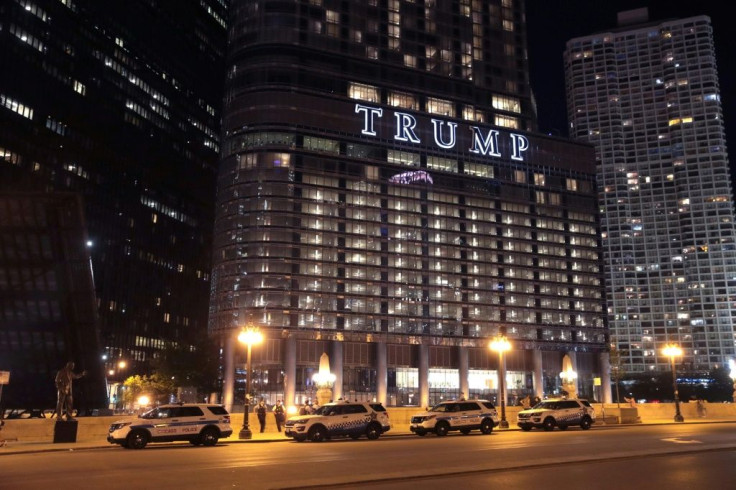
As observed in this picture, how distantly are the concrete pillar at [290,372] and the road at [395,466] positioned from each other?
224ft

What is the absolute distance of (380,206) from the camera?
106625 mm

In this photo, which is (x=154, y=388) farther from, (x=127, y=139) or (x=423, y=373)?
(x=127, y=139)

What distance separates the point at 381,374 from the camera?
10069 centimetres

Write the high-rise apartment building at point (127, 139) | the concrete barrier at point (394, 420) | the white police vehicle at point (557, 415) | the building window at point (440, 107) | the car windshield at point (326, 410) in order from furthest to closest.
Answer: the building window at point (440, 107)
the high-rise apartment building at point (127, 139)
the white police vehicle at point (557, 415)
the car windshield at point (326, 410)
the concrete barrier at point (394, 420)

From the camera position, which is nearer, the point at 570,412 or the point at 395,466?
the point at 395,466

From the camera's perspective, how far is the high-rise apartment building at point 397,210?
3880 inches

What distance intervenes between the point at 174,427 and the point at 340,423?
25.8 ft

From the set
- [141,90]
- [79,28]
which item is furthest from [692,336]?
[79,28]

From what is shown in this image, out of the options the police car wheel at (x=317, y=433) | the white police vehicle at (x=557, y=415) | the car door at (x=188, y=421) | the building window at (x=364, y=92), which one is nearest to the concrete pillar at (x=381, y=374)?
the building window at (x=364, y=92)

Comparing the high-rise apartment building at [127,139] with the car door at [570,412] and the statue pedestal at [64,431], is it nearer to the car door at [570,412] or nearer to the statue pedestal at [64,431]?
the statue pedestal at [64,431]

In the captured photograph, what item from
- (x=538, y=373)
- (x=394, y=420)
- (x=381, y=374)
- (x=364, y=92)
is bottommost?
(x=394, y=420)

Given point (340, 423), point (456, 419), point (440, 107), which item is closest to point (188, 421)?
point (340, 423)

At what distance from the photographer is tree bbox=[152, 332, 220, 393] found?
80.5 metres

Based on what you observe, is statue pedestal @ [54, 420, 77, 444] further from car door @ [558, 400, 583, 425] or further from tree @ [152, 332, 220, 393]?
tree @ [152, 332, 220, 393]
